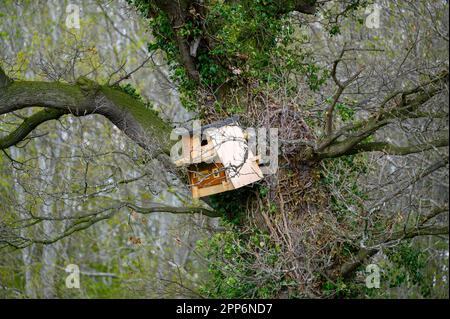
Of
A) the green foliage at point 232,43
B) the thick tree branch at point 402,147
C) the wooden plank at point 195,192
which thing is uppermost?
the green foliage at point 232,43

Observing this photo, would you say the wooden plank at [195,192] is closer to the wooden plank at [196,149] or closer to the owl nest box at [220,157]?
the owl nest box at [220,157]

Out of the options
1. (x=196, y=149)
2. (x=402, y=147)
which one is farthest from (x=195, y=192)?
(x=402, y=147)

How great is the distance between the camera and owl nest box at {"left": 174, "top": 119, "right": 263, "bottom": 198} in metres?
8.57

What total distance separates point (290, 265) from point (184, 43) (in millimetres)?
2750

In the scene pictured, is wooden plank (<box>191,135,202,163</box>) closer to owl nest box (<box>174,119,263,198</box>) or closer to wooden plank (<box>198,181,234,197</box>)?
owl nest box (<box>174,119,263,198</box>)

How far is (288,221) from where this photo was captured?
9305 mm

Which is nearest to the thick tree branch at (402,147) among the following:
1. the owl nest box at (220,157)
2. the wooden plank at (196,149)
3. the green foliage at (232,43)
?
the owl nest box at (220,157)

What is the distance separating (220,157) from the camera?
8.58 meters

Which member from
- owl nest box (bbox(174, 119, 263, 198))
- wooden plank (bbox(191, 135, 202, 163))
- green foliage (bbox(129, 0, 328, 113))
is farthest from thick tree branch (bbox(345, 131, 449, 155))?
wooden plank (bbox(191, 135, 202, 163))

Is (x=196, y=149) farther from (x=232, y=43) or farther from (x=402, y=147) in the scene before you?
(x=402, y=147)

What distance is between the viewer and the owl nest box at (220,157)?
28.1 ft

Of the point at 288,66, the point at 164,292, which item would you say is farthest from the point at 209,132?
the point at 164,292
